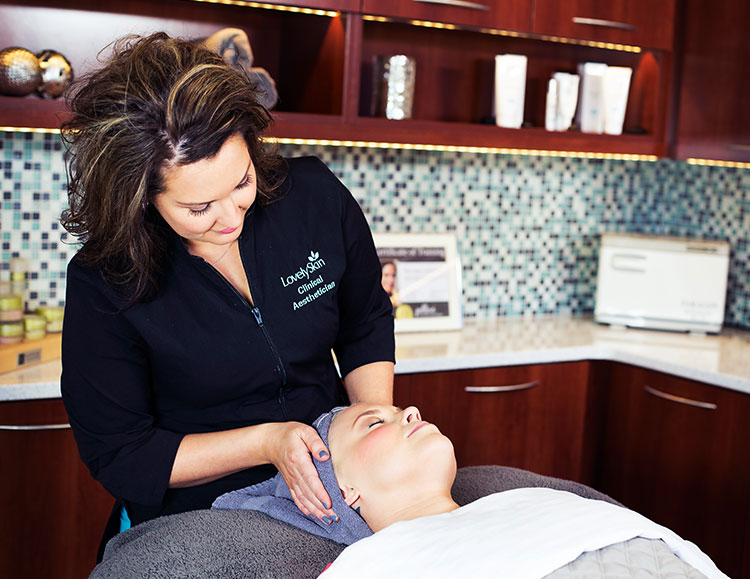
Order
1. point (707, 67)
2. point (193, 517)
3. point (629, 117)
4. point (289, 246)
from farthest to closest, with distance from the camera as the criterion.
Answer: point (629, 117), point (707, 67), point (289, 246), point (193, 517)

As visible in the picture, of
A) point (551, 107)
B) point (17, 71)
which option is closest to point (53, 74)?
point (17, 71)

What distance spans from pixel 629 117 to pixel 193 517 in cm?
241

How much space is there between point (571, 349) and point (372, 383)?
1.24 m

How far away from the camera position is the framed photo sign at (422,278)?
9.95ft

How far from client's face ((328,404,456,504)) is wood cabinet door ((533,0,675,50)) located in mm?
1745

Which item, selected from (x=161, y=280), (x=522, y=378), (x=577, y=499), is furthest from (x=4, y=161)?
(x=577, y=499)

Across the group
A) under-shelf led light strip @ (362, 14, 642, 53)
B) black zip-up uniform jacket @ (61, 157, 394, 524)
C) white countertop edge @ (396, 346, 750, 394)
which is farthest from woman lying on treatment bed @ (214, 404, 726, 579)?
under-shelf led light strip @ (362, 14, 642, 53)

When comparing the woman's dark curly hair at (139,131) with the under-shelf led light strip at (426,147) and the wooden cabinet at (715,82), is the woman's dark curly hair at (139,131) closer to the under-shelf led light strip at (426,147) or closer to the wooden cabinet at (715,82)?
the under-shelf led light strip at (426,147)

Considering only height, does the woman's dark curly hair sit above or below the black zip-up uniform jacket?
above

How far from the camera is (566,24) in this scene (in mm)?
2926

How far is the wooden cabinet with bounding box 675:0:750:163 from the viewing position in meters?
2.98

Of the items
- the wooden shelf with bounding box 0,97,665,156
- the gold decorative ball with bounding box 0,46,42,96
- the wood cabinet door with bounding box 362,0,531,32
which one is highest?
the wood cabinet door with bounding box 362,0,531,32

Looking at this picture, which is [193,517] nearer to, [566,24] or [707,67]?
[566,24]

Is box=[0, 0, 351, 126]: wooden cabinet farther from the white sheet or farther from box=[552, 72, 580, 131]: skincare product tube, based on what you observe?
the white sheet
